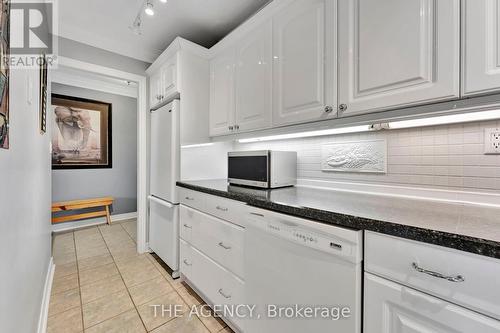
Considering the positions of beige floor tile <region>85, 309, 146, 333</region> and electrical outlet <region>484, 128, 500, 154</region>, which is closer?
electrical outlet <region>484, 128, 500, 154</region>

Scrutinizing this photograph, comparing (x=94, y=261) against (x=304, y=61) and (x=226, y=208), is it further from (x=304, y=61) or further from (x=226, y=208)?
(x=304, y=61)

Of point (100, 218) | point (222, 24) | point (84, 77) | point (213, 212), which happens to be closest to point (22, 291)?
point (213, 212)

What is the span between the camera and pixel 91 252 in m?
2.61

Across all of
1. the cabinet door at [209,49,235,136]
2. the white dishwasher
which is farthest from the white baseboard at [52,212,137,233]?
the white dishwasher

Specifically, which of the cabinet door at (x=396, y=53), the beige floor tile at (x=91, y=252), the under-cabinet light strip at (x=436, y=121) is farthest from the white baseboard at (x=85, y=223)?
the cabinet door at (x=396, y=53)

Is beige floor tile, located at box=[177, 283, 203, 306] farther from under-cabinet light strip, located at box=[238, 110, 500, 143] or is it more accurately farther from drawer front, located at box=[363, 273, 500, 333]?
under-cabinet light strip, located at box=[238, 110, 500, 143]

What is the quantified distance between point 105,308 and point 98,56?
246 centimetres

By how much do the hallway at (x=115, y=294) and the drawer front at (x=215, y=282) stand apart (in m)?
0.16

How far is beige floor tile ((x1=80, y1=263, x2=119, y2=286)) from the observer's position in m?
2.01

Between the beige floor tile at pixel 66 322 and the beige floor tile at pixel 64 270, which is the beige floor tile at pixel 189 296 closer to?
the beige floor tile at pixel 66 322

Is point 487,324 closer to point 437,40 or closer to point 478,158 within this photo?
point 478,158

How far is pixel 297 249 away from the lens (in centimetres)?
96

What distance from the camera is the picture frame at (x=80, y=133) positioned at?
3307mm

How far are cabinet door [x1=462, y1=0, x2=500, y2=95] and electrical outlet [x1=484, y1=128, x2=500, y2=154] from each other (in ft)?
1.13
